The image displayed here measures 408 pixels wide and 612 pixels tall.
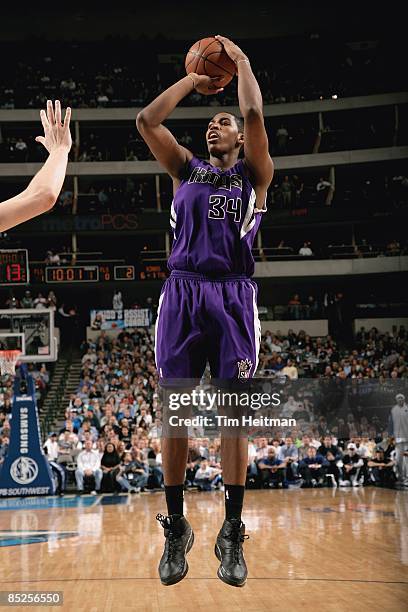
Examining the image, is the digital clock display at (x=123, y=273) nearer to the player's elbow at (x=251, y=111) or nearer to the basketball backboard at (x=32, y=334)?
the basketball backboard at (x=32, y=334)

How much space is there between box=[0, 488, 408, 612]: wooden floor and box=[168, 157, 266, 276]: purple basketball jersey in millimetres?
3963

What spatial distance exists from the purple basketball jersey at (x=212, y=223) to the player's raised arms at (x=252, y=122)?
105mm

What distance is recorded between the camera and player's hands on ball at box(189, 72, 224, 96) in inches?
182

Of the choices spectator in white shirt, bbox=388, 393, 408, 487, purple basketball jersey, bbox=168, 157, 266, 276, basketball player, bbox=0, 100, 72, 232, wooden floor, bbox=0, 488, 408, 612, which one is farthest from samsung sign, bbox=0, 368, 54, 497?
basketball player, bbox=0, 100, 72, 232

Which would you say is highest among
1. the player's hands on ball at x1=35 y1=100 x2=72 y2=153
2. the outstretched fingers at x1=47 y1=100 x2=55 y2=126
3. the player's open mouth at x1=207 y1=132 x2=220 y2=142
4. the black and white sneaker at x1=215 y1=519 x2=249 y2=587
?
the player's open mouth at x1=207 y1=132 x2=220 y2=142

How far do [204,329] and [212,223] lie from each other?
0.61m

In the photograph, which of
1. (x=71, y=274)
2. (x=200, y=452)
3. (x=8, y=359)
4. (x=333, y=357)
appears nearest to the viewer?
(x=8, y=359)

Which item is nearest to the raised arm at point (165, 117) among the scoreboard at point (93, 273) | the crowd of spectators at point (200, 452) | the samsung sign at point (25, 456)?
the crowd of spectators at point (200, 452)

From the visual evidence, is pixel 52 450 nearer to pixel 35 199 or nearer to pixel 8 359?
pixel 8 359

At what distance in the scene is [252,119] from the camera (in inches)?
179

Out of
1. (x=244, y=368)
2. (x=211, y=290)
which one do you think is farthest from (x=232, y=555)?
(x=211, y=290)

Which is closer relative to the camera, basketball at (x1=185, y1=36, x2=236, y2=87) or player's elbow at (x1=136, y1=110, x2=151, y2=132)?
player's elbow at (x1=136, y1=110, x2=151, y2=132)

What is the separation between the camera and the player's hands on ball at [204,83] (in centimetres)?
461

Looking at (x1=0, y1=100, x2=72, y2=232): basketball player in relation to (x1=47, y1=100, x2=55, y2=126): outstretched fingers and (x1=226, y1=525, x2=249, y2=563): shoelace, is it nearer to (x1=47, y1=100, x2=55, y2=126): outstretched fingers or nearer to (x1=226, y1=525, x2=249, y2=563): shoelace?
(x1=47, y1=100, x2=55, y2=126): outstretched fingers
